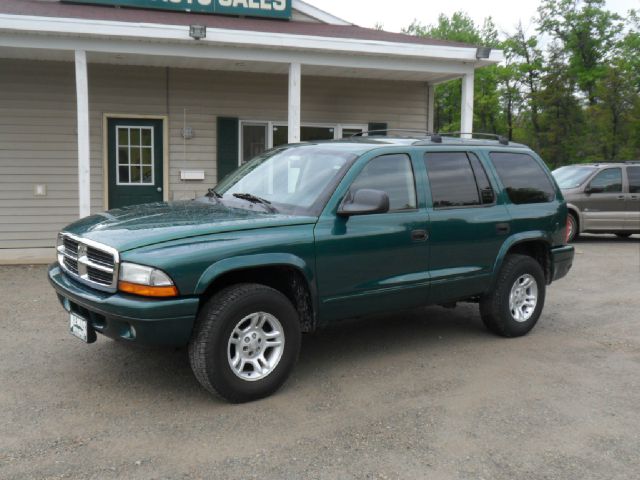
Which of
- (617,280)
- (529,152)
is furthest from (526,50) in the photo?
(529,152)

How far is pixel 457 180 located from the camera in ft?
17.6

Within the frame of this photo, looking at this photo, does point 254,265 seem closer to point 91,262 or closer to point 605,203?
point 91,262

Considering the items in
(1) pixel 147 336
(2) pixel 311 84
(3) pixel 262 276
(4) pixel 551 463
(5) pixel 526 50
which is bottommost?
(4) pixel 551 463

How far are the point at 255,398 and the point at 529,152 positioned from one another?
3691 mm

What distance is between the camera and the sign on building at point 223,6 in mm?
11195

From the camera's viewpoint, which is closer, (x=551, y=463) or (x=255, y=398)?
(x=551, y=463)

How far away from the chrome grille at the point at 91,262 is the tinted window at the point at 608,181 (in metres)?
11.2

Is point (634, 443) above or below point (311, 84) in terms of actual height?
below

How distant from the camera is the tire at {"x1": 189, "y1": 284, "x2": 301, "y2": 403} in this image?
3943mm

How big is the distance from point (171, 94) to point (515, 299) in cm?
774

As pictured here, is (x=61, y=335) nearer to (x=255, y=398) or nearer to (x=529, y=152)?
(x=255, y=398)

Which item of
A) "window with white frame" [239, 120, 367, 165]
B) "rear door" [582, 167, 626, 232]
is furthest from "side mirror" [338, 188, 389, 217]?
"rear door" [582, 167, 626, 232]

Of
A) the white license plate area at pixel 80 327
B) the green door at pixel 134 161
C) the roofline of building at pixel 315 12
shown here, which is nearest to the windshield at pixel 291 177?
the white license plate area at pixel 80 327

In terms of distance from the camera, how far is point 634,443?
12.1ft
